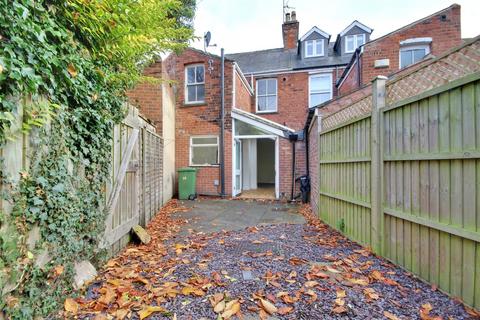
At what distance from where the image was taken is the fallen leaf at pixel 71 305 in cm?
214

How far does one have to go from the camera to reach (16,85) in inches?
62.6

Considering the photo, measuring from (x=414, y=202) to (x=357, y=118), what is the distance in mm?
1605

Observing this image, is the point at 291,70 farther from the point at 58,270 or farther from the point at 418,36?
the point at 58,270

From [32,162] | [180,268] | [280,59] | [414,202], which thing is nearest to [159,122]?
[180,268]

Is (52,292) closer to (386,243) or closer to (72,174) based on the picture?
(72,174)

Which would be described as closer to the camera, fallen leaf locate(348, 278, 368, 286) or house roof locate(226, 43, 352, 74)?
fallen leaf locate(348, 278, 368, 286)

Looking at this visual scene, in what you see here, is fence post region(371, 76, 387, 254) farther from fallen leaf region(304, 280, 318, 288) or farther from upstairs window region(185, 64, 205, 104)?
upstairs window region(185, 64, 205, 104)

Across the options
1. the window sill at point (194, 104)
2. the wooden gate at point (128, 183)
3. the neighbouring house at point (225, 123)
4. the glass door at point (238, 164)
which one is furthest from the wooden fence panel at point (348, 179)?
the window sill at point (194, 104)

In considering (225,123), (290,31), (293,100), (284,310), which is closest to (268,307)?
(284,310)

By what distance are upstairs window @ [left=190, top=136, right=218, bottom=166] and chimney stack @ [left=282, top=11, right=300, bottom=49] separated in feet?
29.1

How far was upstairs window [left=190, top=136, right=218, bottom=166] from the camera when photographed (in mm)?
10047

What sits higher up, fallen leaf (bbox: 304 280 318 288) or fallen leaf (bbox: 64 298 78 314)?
fallen leaf (bbox: 64 298 78 314)

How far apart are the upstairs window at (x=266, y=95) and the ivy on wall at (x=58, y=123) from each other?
1033 centimetres

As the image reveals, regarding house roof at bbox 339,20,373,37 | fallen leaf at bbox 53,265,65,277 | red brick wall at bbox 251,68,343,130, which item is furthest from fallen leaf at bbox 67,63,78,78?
house roof at bbox 339,20,373,37
